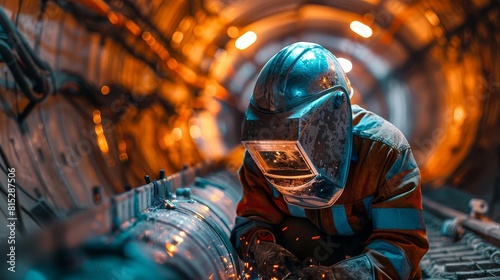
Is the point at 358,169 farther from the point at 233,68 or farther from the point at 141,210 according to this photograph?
the point at 233,68

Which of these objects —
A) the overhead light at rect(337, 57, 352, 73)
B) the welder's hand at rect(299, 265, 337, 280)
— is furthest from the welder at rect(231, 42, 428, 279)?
the overhead light at rect(337, 57, 352, 73)

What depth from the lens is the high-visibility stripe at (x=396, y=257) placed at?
3.07 m

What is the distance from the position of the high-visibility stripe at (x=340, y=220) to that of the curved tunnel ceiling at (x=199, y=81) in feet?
6.50

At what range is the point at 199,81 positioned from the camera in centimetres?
984

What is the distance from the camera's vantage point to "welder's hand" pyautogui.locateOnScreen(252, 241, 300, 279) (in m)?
3.23

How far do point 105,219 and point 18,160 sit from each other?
219 centimetres

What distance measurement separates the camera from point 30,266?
1.90m

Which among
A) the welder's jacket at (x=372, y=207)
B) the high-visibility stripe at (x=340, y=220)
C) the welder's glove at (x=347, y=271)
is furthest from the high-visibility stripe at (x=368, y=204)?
the welder's glove at (x=347, y=271)

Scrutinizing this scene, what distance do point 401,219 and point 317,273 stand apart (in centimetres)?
45

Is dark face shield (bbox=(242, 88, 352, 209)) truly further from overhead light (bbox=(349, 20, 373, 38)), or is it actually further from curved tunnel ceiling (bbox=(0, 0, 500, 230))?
overhead light (bbox=(349, 20, 373, 38))

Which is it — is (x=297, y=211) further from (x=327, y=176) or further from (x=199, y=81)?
(x=199, y=81)

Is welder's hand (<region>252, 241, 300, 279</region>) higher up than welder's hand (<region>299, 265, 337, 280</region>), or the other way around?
welder's hand (<region>252, 241, 300, 279</region>)

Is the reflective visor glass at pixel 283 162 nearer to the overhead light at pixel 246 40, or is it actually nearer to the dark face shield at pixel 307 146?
the dark face shield at pixel 307 146

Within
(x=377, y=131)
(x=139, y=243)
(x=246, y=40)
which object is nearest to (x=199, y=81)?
(x=246, y=40)
